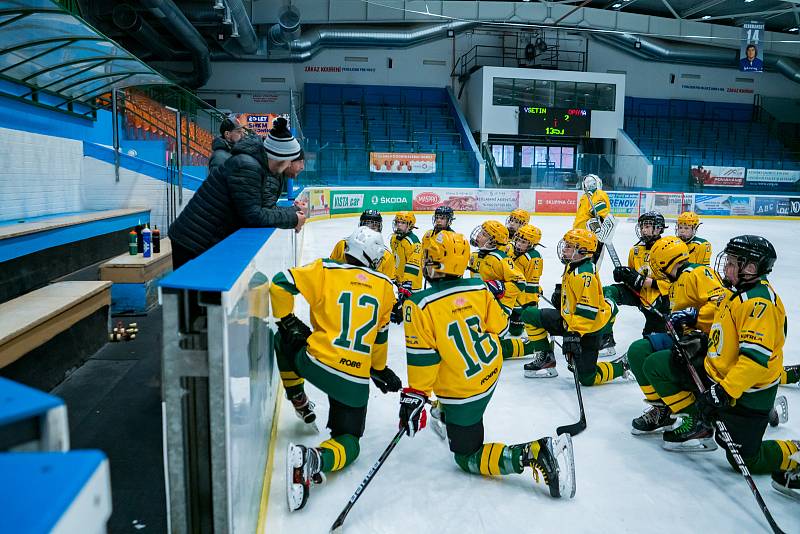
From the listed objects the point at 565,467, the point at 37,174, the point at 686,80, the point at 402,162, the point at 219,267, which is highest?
the point at 686,80

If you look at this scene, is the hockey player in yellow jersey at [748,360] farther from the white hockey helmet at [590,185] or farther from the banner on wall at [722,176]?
the banner on wall at [722,176]

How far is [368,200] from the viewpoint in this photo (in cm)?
1795

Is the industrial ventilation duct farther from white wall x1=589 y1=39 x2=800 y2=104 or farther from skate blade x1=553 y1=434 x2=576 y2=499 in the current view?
skate blade x1=553 y1=434 x2=576 y2=499

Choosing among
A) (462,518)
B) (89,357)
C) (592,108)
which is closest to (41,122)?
(89,357)

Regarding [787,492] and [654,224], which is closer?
[787,492]

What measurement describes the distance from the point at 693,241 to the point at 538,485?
141 inches

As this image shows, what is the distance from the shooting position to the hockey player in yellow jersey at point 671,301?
3.52m

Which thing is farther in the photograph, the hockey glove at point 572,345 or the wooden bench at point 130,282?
the wooden bench at point 130,282

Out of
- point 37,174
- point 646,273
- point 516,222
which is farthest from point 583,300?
point 37,174

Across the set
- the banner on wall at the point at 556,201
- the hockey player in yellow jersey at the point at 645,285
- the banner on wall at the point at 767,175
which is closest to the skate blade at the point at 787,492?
the hockey player in yellow jersey at the point at 645,285

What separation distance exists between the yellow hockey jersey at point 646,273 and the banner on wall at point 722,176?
61.1 ft

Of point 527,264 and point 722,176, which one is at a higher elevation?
point 722,176

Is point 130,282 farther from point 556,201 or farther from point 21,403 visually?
point 556,201

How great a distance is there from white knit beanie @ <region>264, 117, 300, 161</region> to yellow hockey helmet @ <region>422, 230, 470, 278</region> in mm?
853
